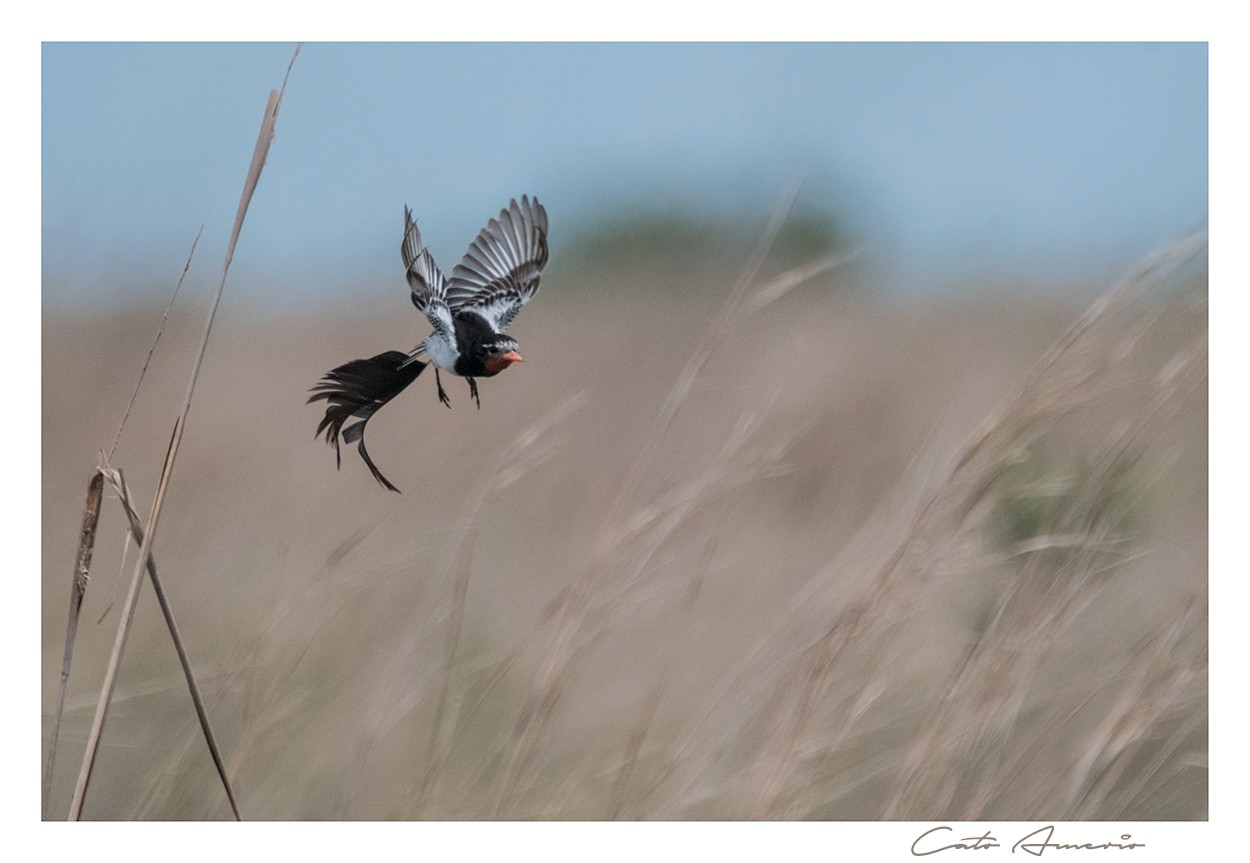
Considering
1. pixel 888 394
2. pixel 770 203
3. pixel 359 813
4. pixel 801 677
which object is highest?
pixel 770 203

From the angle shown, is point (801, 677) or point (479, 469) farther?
point (479, 469)

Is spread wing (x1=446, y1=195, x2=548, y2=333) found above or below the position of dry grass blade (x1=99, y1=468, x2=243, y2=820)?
above

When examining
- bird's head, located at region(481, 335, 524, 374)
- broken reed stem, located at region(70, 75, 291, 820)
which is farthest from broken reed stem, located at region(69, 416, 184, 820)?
bird's head, located at region(481, 335, 524, 374)

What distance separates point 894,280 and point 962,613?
1584 millimetres

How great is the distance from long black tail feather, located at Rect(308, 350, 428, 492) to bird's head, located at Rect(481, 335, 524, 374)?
0.56 ft

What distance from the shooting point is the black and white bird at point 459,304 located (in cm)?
156

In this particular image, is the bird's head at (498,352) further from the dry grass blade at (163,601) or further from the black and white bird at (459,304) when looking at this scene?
the dry grass blade at (163,601)

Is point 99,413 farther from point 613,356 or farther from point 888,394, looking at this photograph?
point 888,394

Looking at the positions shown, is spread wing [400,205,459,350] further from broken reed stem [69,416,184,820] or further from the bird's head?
broken reed stem [69,416,184,820]

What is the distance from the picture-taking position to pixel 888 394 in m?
3.34

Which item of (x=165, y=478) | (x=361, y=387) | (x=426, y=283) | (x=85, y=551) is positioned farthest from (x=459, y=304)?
(x=85, y=551)

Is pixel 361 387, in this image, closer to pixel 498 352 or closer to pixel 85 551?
pixel 498 352

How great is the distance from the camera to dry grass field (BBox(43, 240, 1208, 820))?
1188 millimetres
